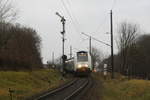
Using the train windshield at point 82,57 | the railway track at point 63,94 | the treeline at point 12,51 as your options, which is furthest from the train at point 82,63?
the railway track at point 63,94

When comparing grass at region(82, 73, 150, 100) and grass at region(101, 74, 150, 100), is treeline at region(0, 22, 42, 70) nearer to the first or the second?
grass at region(82, 73, 150, 100)

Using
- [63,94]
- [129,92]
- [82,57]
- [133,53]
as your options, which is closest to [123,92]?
[129,92]

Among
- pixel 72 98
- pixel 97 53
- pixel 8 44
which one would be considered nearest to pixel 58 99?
pixel 72 98

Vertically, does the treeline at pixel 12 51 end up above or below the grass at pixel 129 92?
above

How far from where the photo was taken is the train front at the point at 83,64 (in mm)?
50519

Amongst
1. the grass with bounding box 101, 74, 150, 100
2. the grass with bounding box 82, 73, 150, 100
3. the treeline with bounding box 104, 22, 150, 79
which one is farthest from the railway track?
the treeline with bounding box 104, 22, 150, 79

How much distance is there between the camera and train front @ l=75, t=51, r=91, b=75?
5052 centimetres

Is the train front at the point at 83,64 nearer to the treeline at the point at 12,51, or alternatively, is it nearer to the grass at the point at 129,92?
the treeline at the point at 12,51

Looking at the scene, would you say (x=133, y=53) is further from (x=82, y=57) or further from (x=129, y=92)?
(x=129, y=92)

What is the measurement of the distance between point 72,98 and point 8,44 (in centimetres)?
3008

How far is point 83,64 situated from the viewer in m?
50.8

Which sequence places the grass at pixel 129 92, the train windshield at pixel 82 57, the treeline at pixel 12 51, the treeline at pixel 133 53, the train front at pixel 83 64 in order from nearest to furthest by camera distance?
the grass at pixel 129 92 → the treeline at pixel 12 51 → the train front at pixel 83 64 → the train windshield at pixel 82 57 → the treeline at pixel 133 53

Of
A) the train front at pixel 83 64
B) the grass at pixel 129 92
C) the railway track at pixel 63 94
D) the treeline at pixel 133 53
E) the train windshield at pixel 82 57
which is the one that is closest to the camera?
the railway track at pixel 63 94

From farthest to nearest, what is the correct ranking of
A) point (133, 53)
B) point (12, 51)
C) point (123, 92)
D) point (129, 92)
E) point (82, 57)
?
1. point (133, 53)
2. point (82, 57)
3. point (12, 51)
4. point (123, 92)
5. point (129, 92)
